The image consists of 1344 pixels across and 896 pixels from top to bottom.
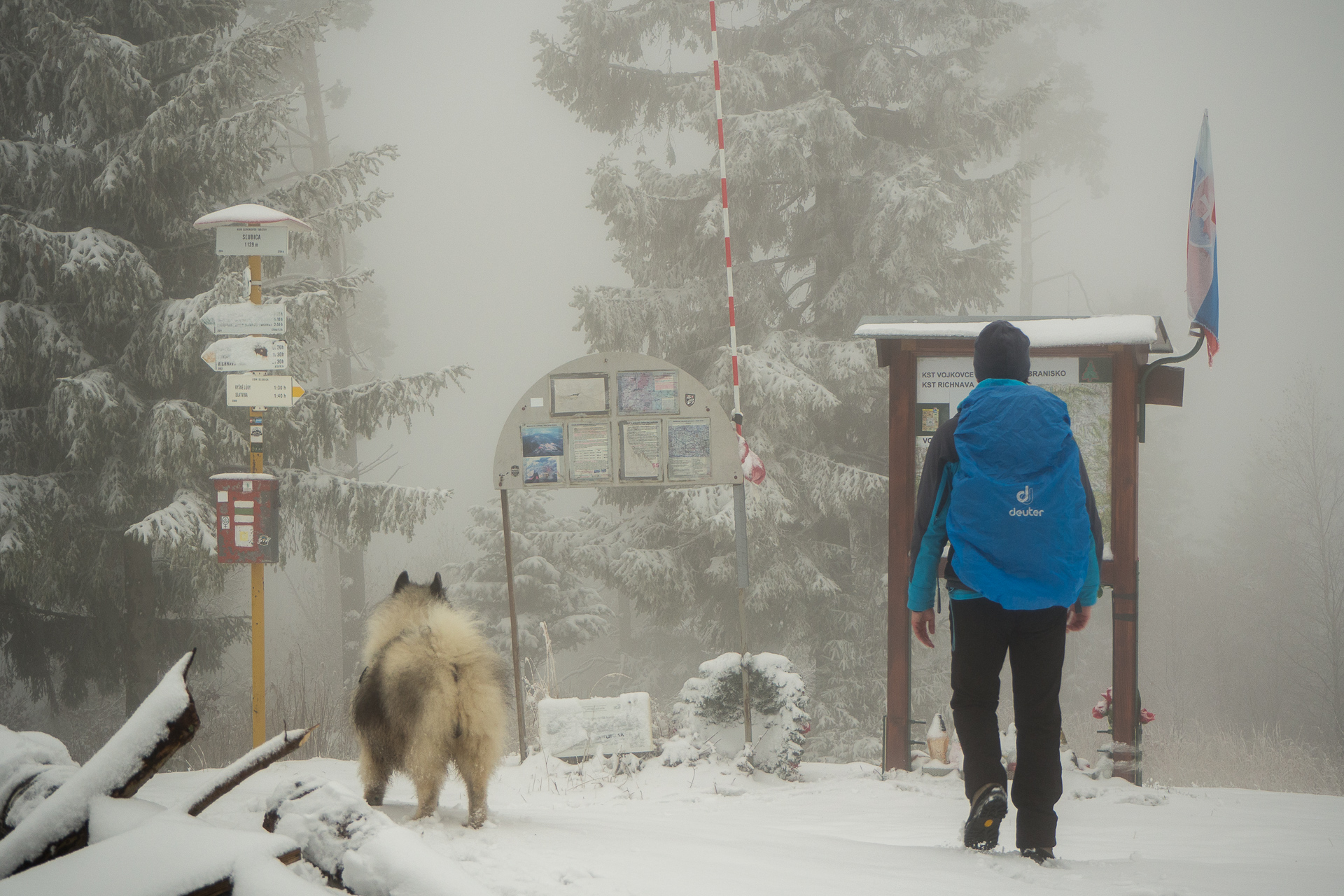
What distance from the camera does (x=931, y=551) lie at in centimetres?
318

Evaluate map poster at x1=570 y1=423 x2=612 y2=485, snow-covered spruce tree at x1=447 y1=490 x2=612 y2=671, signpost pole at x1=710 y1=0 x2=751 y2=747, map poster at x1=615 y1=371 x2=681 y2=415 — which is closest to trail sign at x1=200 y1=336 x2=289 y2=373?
map poster at x1=570 y1=423 x2=612 y2=485

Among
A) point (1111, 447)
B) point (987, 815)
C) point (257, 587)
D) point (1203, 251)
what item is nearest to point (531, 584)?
point (257, 587)

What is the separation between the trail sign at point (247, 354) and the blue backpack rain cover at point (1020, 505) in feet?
14.7

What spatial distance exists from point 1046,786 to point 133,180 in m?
9.32

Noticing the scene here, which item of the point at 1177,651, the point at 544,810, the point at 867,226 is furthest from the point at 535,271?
the point at 544,810

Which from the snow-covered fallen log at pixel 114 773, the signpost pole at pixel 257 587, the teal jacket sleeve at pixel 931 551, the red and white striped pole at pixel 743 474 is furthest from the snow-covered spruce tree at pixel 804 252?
the snow-covered fallen log at pixel 114 773

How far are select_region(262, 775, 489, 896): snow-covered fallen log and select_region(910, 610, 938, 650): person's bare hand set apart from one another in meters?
2.47

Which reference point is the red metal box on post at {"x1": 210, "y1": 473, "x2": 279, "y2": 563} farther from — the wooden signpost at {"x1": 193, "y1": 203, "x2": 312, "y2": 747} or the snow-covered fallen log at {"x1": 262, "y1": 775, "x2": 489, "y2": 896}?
the snow-covered fallen log at {"x1": 262, "y1": 775, "x2": 489, "y2": 896}

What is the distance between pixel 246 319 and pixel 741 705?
3905 mm

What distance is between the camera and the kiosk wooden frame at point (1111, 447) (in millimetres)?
5156

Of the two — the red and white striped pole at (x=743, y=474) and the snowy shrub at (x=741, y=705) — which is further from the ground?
the red and white striped pole at (x=743, y=474)

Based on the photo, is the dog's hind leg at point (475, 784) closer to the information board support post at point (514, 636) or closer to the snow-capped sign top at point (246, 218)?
the information board support post at point (514, 636)

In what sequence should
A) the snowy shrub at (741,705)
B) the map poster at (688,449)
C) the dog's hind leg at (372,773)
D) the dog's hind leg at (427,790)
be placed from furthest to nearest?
1. the map poster at (688,449)
2. the snowy shrub at (741,705)
3. the dog's hind leg at (372,773)
4. the dog's hind leg at (427,790)

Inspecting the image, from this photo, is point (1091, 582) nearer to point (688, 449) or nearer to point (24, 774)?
point (24, 774)
